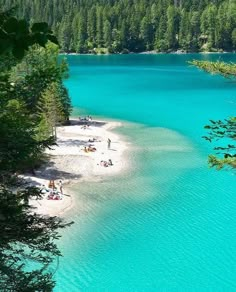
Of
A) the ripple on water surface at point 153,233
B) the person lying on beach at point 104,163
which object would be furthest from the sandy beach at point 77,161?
the ripple on water surface at point 153,233

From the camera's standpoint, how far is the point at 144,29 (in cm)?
15262

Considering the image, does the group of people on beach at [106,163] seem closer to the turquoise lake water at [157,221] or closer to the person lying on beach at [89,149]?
the turquoise lake water at [157,221]

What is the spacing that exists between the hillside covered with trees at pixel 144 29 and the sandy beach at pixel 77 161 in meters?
103

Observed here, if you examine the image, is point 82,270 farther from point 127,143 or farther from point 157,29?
point 157,29

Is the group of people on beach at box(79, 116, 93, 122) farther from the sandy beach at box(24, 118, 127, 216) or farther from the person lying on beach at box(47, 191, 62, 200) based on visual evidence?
the person lying on beach at box(47, 191, 62, 200)

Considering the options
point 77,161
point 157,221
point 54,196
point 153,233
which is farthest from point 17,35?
point 77,161

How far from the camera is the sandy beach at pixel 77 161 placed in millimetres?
31075

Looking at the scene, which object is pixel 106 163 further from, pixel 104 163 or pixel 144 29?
pixel 144 29

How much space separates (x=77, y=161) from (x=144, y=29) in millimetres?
120188

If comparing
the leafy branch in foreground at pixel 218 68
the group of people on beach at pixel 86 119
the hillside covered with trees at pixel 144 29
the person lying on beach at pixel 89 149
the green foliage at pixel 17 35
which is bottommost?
the person lying on beach at pixel 89 149

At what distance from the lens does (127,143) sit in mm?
46688

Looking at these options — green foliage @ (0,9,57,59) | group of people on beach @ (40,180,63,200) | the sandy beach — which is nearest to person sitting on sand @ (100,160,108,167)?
the sandy beach

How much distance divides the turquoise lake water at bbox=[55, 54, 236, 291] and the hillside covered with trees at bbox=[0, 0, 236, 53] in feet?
304

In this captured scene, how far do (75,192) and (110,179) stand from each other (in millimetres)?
3918
